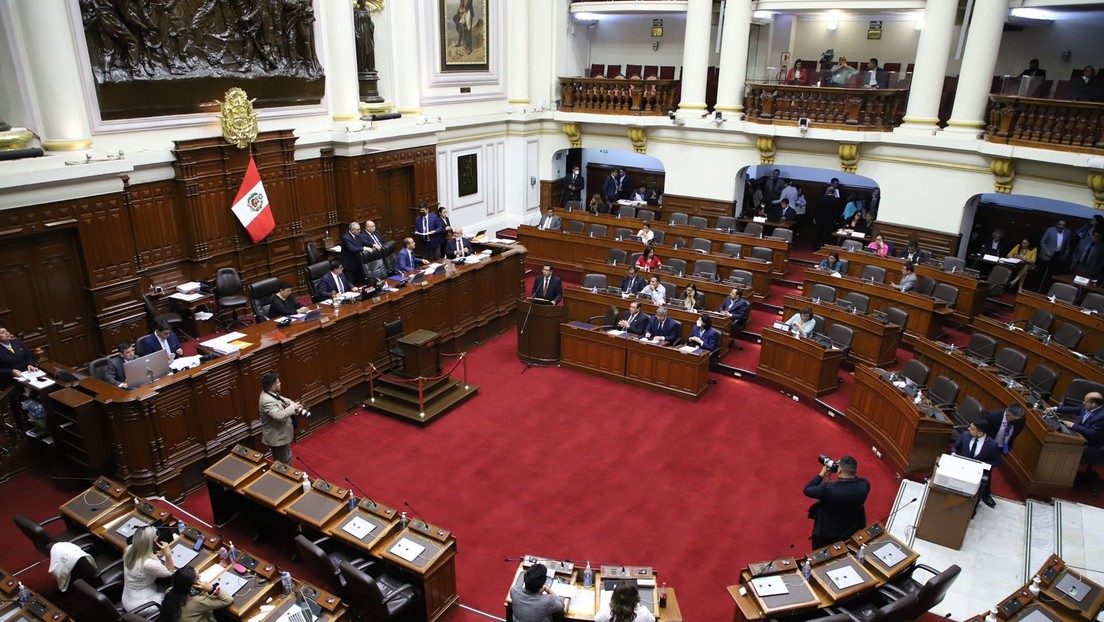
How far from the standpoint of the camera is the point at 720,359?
12016 mm

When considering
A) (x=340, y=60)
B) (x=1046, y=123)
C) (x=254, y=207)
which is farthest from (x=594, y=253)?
(x=1046, y=123)

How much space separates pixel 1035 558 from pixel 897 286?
249 inches

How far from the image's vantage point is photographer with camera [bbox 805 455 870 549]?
657 centimetres

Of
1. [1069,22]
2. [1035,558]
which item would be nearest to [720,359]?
[1035,558]

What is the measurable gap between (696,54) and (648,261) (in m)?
6.23

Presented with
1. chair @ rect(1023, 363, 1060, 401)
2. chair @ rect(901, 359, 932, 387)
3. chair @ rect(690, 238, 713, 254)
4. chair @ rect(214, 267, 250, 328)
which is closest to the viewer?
chair @ rect(1023, 363, 1060, 401)

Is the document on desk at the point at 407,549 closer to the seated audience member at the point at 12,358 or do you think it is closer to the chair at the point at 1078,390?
the seated audience member at the point at 12,358

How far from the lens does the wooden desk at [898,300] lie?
39.8 ft

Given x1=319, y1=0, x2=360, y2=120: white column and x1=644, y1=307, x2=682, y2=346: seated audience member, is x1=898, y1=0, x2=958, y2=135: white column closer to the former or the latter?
x1=644, y1=307, x2=682, y2=346: seated audience member

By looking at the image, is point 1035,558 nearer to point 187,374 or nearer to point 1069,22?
point 187,374

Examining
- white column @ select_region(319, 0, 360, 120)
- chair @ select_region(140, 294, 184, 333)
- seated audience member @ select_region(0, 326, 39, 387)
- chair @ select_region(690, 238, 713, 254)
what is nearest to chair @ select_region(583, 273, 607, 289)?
chair @ select_region(690, 238, 713, 254)

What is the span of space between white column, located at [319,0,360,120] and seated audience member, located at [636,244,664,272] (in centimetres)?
641

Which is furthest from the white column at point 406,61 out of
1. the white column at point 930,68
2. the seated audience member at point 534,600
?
the seated audience member at point 534,600

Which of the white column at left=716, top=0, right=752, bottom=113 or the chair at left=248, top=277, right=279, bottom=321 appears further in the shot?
the white column at left=716, top=0, right=752, bottom=113
